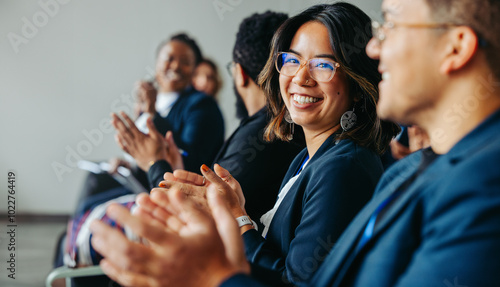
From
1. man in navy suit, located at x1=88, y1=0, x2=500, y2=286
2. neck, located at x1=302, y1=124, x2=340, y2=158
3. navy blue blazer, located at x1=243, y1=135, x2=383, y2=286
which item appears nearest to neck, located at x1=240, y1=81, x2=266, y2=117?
neck, located at x1=302, y1=124, x2=340, y2=158

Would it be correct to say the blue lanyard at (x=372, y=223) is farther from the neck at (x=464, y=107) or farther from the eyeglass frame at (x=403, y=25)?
the eyeglass frame at (x=403, y=25)

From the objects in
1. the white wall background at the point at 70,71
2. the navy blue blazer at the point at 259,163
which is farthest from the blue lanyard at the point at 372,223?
the white wall background at the point at 70,71

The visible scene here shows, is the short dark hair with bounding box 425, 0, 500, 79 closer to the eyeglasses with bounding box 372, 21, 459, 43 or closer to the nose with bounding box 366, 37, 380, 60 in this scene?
the eyeglasses with bounding box 372, 21, 459, 43

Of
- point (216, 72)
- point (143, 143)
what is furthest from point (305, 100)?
point (216, 72)

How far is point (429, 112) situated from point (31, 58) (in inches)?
139

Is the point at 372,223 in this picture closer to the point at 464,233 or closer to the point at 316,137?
the point at 464,233

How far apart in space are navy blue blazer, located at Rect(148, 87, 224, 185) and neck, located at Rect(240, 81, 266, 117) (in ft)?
1.70

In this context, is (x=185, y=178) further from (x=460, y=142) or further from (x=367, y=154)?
(x=460, y=142)

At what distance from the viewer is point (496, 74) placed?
0.66 metres

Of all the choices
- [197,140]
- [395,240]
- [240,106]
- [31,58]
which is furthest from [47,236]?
[395,240]

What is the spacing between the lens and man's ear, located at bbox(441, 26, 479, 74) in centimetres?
66

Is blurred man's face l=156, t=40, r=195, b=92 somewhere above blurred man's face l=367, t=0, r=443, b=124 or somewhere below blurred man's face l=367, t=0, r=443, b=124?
below

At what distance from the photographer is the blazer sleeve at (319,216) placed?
97cm

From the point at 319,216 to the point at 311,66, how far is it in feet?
1.47
